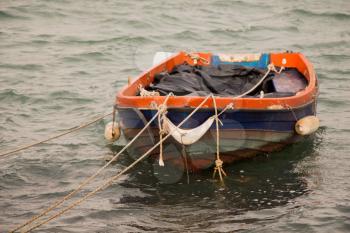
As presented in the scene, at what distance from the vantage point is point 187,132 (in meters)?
7.55

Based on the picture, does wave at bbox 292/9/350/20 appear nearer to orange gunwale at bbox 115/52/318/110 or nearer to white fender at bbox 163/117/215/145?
orange gunwale at bbox 115/52/318/110

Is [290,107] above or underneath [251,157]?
above

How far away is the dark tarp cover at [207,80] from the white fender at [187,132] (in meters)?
0.75

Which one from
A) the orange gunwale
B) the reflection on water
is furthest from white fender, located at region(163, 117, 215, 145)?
the reflection on water

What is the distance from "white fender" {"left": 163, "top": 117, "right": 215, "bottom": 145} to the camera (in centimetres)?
750

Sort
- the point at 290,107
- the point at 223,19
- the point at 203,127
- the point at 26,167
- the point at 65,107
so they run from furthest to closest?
the point at 223,19
the point at 65,107
the point at 26,167
the point at 290,107
the point at 203,127

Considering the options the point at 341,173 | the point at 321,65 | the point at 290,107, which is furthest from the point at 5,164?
the point at 321,65

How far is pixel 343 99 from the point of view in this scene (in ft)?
39.7

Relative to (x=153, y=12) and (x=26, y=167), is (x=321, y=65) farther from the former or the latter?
(x=26, y=167)

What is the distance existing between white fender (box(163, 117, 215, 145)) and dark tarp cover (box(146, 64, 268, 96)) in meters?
0.75

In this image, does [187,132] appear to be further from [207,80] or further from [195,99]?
[207,80]

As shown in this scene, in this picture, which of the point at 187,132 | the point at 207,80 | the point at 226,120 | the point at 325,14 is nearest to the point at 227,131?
the point at 226,120

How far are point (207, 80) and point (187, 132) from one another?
6.33 feet

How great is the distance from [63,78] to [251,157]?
6683 millimetres
